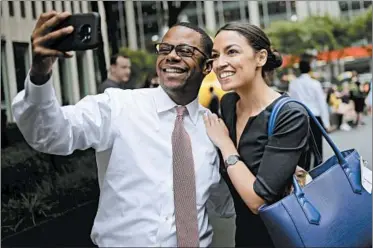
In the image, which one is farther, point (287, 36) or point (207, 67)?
point (287, 36)

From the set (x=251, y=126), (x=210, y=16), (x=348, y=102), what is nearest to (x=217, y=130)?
(x=251, y=126)

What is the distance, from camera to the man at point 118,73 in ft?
4.70

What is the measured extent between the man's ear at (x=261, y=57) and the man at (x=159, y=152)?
0.40 feet

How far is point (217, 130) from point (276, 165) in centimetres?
18

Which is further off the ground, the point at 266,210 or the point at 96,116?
the point at 96,116

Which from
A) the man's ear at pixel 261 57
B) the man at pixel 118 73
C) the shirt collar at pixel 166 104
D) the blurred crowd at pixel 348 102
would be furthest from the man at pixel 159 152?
the blurred crowd at pixel 348 102

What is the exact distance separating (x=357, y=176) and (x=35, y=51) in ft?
2.57

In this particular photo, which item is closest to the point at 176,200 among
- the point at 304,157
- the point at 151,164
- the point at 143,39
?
the point at 151,164

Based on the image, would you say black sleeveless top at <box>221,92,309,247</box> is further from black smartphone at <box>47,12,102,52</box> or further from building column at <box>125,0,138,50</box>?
building column at <box>125,0,138,50</box>

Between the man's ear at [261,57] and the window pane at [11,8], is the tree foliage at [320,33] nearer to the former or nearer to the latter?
the man's ear at [261,57]

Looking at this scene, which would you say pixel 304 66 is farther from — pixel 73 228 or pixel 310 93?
pixel 73 228

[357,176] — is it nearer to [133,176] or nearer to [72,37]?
[133,176]

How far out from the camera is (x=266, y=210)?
1.08 metres

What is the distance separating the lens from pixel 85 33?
0.98m
